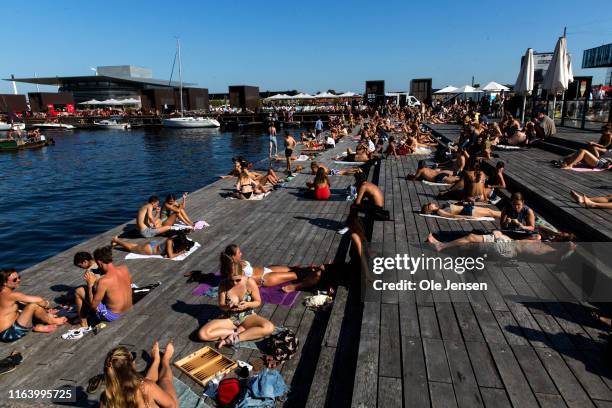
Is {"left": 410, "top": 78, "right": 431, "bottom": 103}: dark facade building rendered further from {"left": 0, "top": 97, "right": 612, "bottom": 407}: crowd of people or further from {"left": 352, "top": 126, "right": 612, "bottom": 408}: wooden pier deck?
{"left": 352, "top": 126, "right": 612, "bottom": 408}: wooden pier deck

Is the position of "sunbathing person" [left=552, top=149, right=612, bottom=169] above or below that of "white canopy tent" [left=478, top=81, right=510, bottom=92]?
below

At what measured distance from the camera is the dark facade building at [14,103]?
2584 inches

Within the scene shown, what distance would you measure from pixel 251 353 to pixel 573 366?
9.95 feet

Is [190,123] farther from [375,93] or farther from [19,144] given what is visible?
[375,93]

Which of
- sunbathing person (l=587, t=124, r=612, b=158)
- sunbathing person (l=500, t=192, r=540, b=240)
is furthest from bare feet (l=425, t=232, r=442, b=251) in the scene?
sunbathing person (l=587, t=124, r=612, b=158)

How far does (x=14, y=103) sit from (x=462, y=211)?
83.7 m

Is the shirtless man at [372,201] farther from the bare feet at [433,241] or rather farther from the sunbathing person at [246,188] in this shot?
the sunbathing person at [246,188]

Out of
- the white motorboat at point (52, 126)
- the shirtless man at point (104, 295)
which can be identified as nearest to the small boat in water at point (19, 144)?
the white motorboat at point (52, 126)

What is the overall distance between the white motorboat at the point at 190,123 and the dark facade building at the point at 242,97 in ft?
47.8

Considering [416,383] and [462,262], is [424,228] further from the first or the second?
[416,383]

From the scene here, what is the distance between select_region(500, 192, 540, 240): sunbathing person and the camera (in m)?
5.83

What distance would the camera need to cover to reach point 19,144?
35.0 meters

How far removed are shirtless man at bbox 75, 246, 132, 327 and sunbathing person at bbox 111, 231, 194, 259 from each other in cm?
193

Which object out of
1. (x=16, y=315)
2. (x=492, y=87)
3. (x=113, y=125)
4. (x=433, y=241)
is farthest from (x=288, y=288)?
(x=113, y=125)
